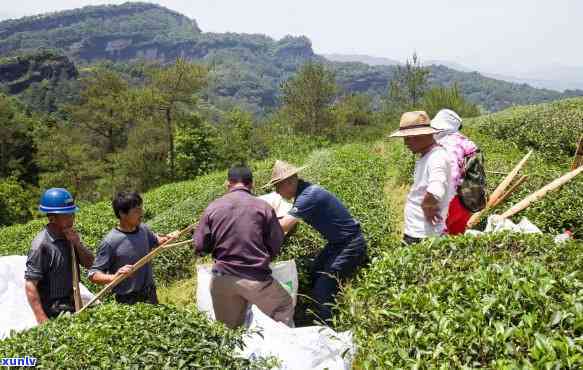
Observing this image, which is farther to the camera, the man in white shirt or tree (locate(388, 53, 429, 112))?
tree (locate(388, 53, 429, 112))

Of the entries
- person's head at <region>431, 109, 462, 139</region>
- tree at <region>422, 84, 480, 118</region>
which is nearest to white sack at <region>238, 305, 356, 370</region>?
person's head at <region>431, 109, 462, 139</region>

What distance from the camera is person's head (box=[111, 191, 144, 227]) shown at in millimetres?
3998

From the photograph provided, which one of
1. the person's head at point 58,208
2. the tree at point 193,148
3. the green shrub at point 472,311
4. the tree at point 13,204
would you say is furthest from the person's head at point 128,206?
the tree at point 193,148

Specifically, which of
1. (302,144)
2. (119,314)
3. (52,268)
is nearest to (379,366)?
(119,314)

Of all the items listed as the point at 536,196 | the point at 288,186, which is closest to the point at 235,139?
the point at 536,196

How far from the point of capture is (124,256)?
13.2 feet

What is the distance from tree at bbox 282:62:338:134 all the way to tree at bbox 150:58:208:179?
6968mm

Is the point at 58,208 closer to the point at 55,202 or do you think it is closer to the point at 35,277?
the point at 55,202

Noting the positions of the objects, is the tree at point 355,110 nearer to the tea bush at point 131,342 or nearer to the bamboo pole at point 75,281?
the bamboo pole at point 75,281

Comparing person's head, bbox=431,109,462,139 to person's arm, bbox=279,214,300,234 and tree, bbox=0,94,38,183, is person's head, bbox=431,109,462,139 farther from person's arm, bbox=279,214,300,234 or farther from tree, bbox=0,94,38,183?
tree, bbox=0,94,38,183

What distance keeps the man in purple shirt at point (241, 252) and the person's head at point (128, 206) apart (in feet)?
1.94

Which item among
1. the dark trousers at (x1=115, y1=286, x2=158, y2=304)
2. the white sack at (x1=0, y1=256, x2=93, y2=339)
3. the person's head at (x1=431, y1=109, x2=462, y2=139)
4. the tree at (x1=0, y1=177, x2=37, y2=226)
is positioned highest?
the person's head at (x1=431, y1=109, x2=462, y2=139)

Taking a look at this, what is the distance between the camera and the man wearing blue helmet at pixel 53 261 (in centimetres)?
365

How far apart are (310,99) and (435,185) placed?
3348 cm
